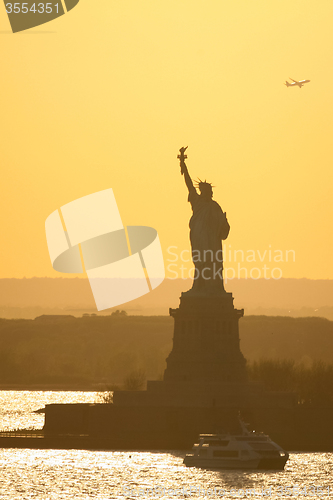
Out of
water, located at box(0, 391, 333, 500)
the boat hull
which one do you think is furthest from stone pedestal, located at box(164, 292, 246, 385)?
the boat hull

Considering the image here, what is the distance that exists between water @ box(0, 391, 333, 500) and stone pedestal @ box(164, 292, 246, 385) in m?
4.85

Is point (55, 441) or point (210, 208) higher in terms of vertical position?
point (210, 208)

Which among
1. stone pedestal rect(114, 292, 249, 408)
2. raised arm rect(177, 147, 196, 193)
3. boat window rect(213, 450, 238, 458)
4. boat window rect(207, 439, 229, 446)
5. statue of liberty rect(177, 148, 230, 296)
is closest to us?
boat window rect(213, 450, 238, 458)

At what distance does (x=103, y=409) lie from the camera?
5897 centimetres

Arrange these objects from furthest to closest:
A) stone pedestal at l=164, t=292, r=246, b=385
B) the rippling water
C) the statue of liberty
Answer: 1. the statue of liberty
2. stone pedestal at l=164, t=292, r=246, b=385
3. the rippling water

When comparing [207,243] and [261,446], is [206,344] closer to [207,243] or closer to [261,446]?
[207,243]

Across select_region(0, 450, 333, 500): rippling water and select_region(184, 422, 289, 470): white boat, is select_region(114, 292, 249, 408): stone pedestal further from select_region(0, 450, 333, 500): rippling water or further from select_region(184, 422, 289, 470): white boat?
select_region(184, 422, 289, 470): white boat

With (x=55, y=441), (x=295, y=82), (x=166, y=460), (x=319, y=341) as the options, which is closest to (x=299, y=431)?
(x=166, y=460)

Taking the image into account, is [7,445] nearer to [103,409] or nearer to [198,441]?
[103,409]

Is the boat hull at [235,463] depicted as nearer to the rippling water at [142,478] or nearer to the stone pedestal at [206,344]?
the rippling water at [142,478]

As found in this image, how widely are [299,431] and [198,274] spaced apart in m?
10.6

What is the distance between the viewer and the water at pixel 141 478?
49.3m

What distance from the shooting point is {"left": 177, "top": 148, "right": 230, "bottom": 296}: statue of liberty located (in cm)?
6200

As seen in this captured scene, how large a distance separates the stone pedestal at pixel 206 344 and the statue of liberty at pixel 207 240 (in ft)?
3.42
